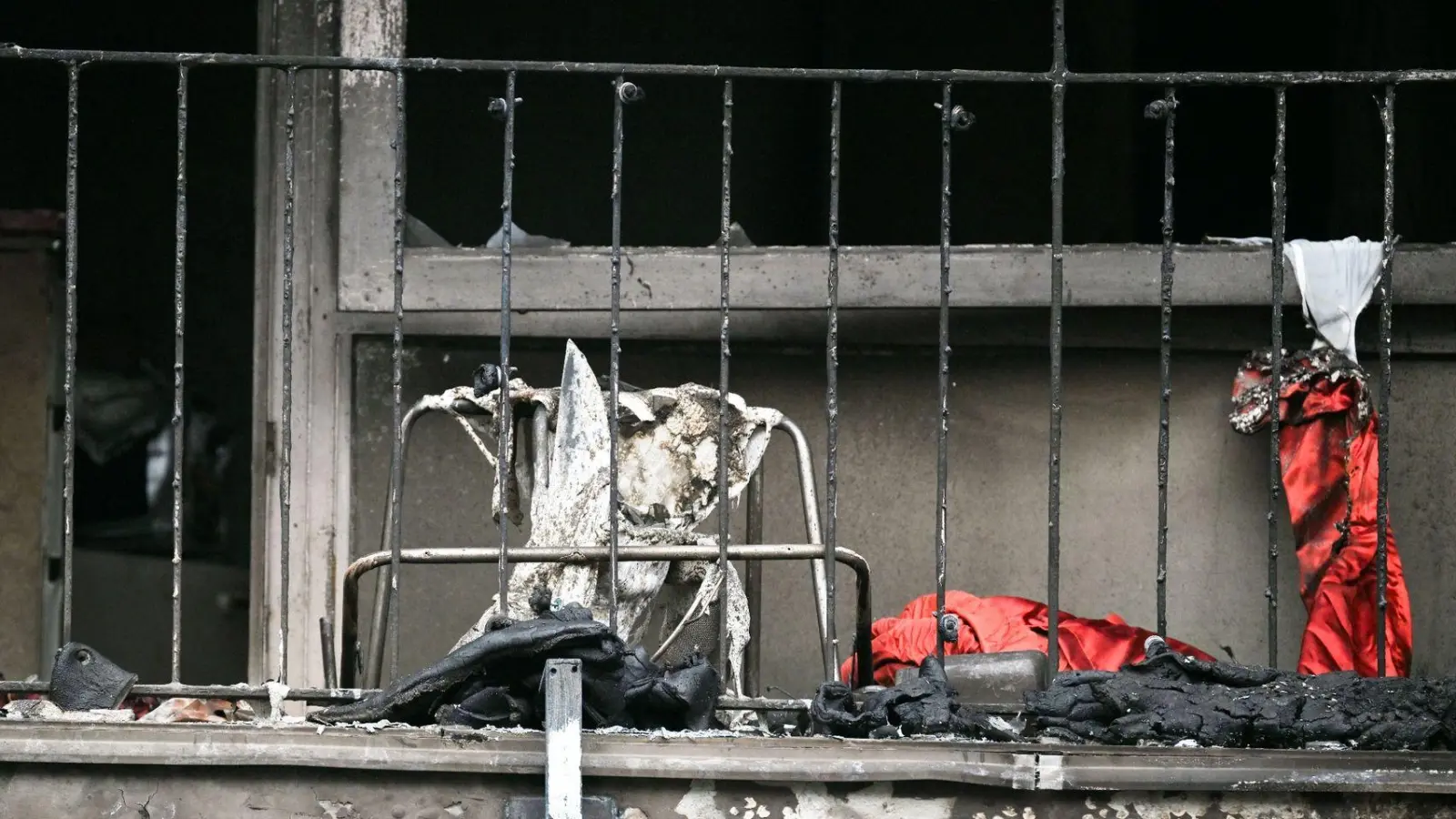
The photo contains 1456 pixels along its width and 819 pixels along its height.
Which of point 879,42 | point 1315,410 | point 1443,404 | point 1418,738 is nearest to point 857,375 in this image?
point 1315,410

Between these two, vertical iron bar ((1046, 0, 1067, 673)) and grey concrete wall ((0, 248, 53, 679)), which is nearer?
vertical iron bar ((1046, 0, 1067, 673))

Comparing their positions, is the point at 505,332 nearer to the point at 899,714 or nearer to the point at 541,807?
the point at 541,807

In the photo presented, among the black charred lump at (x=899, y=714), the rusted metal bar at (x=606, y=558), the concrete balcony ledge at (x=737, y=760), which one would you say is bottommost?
the concrete balcony ledge at (x=737, y=760)

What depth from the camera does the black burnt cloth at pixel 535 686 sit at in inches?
130

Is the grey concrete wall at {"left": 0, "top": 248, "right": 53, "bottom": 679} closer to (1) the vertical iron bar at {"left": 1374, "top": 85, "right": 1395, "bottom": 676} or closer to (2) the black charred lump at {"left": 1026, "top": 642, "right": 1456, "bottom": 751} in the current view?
(2) the black charred lump at {"left": 1026, "top": 642, "right": 1456, "bottom": 751}

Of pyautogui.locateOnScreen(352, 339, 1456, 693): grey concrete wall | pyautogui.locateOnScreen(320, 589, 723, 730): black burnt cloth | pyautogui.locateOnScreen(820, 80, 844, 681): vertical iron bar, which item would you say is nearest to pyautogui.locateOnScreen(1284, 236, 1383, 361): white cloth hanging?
pyautogui.locateOnScreen(352, 339, 1456, 693): grey concrete wall

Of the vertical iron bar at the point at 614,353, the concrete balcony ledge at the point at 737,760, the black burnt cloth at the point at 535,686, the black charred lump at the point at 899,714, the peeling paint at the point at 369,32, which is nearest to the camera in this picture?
the concrete balcony ledge at the point at 737,760

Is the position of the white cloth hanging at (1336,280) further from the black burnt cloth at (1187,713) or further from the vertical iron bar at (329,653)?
the vertical iron bar at (329,653)

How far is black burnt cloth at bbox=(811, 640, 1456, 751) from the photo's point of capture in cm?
338

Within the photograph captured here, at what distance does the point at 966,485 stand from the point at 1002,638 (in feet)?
2.40

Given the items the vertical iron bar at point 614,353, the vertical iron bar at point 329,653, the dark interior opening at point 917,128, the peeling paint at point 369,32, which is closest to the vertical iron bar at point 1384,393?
the vertical iron bar at point 614,353

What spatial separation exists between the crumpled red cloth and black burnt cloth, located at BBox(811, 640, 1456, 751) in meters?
0.77

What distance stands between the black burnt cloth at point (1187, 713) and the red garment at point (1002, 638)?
708 millimetres

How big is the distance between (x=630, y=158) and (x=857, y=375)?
5.16 ft
